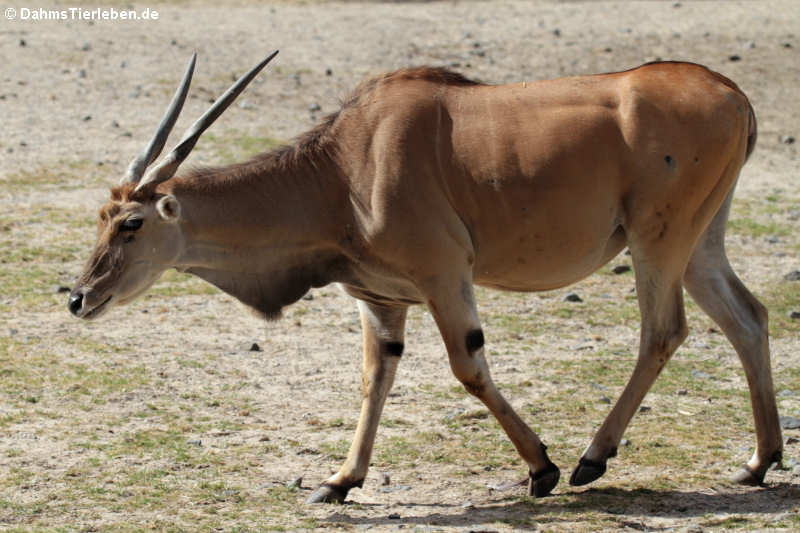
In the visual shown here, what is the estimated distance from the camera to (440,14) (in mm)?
21812

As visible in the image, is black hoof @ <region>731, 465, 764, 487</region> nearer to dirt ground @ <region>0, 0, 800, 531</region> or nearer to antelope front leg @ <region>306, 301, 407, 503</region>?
dirt ground @ <region>0, 0, 800, 531</region>

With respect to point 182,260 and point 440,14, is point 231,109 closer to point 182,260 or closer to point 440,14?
point 440,14

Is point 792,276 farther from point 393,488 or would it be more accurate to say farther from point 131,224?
point 131,224

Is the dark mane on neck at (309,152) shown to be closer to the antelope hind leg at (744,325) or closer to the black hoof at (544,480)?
the antelope hind leg at (744,325)

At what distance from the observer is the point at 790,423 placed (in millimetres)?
7926

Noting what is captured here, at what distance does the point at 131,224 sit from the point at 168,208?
0.21 meters

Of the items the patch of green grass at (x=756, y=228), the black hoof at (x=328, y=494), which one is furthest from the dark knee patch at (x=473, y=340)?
the patch of green grass at (x=756, y=228)

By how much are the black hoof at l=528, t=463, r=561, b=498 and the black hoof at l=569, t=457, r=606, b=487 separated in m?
0.15

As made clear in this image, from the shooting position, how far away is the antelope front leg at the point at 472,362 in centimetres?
676

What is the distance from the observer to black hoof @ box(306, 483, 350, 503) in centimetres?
684

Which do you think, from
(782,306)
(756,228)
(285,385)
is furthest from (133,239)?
(756,228)

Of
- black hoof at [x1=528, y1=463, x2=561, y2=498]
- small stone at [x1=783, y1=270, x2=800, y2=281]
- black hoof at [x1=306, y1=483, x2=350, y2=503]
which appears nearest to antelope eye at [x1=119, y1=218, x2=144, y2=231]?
black hoof at [x1=306, y1=483, x2=350, y2=503]

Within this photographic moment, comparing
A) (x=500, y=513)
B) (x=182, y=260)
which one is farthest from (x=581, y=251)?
(x=182, y=260)

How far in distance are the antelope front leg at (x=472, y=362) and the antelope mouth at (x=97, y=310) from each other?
5.51ft
